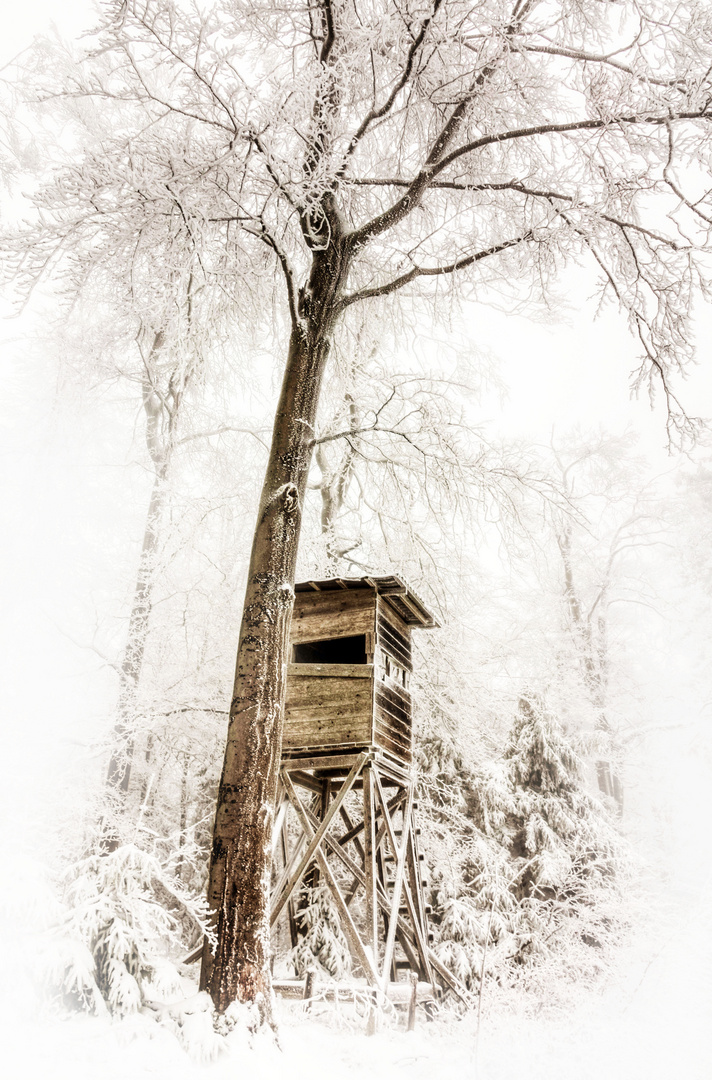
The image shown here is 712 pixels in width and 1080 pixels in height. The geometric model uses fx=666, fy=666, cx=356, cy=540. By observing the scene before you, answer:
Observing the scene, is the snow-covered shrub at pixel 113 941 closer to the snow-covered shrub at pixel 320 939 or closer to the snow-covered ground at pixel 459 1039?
the snow-covered ground at pixel 459 1039

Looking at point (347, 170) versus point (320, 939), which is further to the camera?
point (320, 939)

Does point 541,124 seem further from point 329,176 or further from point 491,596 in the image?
point 491,596

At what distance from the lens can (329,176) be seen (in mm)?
5441

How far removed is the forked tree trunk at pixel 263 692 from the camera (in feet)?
14.1

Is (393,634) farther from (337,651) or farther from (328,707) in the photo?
(337,651)

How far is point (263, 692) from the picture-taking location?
16.4 feet

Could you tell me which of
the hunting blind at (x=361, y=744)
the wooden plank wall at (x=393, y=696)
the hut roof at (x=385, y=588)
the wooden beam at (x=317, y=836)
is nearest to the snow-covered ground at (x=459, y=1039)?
the hunting blind at (x=361, y=744)

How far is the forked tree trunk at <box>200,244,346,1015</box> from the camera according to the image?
429cm

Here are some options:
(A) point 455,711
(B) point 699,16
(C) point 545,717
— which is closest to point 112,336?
(B) point 699,16

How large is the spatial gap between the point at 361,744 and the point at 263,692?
270cm

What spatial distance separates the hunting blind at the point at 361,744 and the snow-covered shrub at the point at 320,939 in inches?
7.8

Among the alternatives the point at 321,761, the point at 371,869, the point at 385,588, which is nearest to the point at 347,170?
the point at 385,588

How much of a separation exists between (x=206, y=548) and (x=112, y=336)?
13.1ft

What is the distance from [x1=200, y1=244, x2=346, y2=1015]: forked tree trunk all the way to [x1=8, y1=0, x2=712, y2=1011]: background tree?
1cm
